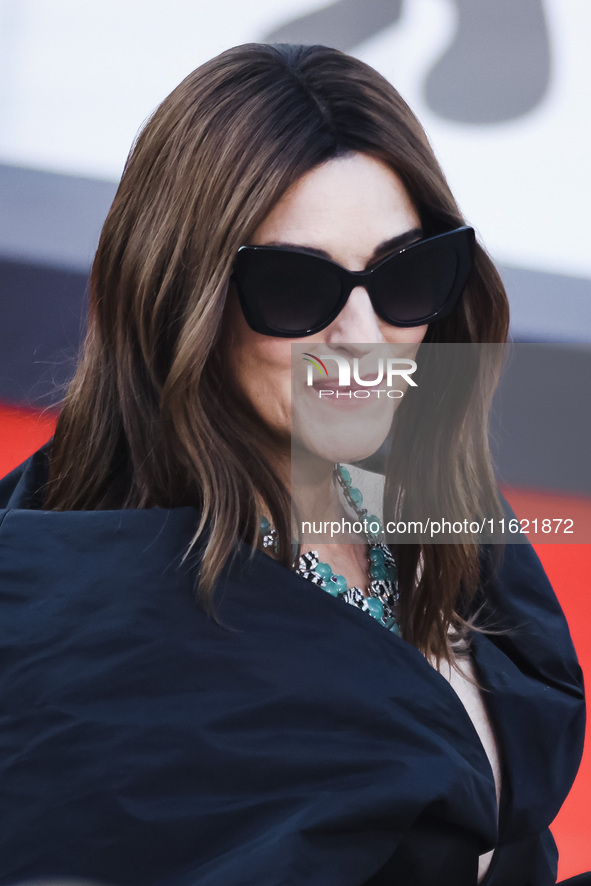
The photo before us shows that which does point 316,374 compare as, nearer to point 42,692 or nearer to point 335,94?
point 335,94

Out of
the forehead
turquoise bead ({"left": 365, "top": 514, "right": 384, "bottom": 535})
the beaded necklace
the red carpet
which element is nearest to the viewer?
the forehead

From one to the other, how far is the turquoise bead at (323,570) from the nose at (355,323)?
239 mm

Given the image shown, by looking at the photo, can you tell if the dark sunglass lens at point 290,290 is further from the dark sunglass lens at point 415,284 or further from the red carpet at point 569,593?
the red carpet at point 569,593

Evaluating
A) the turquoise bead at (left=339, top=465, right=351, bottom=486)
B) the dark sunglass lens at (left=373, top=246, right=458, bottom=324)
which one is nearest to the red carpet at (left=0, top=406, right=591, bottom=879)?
the turquoise bead at (left=339, top=465, right=351, bottom=486)

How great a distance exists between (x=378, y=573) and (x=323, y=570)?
104 mm

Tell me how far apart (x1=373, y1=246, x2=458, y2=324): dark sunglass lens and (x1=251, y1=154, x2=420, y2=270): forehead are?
28 mm

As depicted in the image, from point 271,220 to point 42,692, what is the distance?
0.45 meters

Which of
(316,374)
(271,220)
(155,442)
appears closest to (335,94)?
(271,220)

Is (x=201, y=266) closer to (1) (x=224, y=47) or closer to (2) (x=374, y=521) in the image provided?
(2) (x=374, y=521)

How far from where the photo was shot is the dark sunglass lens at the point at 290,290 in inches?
30.5

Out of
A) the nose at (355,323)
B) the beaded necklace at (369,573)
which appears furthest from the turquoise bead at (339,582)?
the nose at (355,323)

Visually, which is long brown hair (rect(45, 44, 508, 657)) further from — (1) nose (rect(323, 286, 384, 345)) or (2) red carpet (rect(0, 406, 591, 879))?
(2) red carpet (rect(0, 406, 591, 879))

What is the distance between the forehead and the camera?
789mm

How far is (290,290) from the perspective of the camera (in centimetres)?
79
